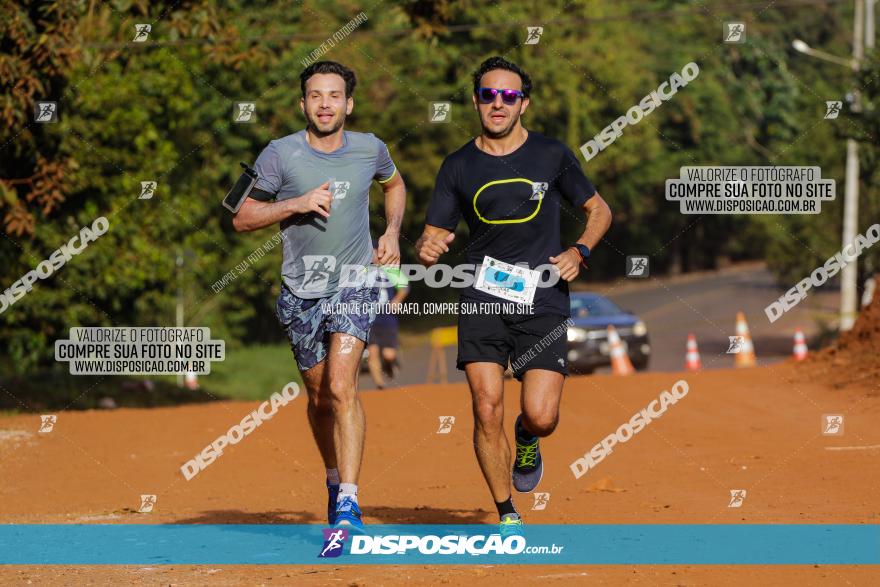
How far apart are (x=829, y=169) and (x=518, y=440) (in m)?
31.9

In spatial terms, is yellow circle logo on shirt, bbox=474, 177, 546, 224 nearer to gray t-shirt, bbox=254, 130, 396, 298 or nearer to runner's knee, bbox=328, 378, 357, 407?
gray t-shirt, bbox=254, 130, 396, 298

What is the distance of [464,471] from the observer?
462 inches

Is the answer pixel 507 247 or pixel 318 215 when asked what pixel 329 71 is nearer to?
pixel 318 215

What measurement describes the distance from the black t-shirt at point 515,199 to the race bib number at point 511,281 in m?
0.03

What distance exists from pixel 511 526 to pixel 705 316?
43216 mm

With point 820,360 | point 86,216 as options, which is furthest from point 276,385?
point 820,360

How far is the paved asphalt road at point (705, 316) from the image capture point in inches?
1414

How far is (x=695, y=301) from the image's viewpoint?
5906 cm

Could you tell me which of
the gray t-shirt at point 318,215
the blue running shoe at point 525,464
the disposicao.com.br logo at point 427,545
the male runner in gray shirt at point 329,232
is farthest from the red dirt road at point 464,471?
the gray t-shirt at point 318,215

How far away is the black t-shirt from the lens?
7.80 m

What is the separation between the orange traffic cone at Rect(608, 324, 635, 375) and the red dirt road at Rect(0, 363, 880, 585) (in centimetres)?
738

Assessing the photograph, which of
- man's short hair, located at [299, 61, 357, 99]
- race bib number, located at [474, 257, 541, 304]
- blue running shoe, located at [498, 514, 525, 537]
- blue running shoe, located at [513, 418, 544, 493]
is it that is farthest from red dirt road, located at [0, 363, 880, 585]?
man's short hair, located at [299, 61, 357, 99]

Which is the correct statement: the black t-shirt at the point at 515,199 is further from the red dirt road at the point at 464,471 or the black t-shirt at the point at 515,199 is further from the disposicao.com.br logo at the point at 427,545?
the red dirt road at the point at 464,471

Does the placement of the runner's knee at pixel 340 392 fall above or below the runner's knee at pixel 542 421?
above
